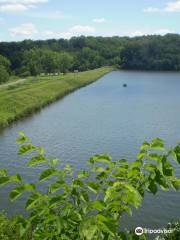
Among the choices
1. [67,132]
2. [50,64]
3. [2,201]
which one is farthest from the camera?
[50,64]

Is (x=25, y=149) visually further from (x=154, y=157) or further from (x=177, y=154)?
(x=177, y=154)

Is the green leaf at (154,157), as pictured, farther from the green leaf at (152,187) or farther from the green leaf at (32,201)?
the green leaf at (32,201)

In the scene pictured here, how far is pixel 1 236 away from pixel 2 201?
14.3 metres

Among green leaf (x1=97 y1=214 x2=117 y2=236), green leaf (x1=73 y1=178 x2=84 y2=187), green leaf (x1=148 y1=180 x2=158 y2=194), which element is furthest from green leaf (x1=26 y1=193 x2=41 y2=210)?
green leaf (x1=148 y1=180 x2=158 y2=194)

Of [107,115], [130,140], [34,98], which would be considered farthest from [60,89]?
[130,140]

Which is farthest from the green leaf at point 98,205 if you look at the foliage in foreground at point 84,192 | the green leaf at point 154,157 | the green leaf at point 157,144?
the green leaf at point 157,144

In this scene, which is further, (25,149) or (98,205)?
(25,149)

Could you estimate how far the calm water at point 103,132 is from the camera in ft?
95.8

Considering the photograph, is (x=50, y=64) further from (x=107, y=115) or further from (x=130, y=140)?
(x=130, y=140)

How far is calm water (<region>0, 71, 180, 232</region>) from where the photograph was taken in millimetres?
29203

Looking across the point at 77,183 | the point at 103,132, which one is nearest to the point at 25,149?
the point at 77,183

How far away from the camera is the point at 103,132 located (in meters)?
54.0

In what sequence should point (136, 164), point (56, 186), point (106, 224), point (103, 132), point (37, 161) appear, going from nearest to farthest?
1. point (106, 224)
2. point (56, 186)
3. point (136, 164)
4. point (37, 161)
5. point (103, 132)

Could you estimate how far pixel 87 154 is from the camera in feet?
140
